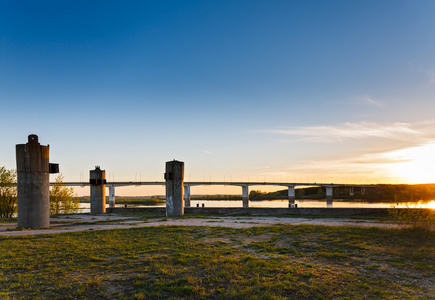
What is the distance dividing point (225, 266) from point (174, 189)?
18.7m

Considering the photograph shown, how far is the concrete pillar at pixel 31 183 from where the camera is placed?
17.2 m

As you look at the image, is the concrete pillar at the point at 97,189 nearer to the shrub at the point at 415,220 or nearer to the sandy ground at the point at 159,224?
the sandy ground at the point at 159,224

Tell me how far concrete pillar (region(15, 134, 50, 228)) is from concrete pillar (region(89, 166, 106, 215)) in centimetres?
1289

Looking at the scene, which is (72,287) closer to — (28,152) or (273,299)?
(273,299)

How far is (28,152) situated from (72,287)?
13.2 m

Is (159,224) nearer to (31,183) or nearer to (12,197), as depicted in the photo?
(31,183)

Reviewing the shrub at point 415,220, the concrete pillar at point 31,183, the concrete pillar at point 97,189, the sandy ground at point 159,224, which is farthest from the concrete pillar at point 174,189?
the shrub at point 415,220

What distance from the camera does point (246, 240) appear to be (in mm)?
12125

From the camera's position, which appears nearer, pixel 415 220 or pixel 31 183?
pixel 415 220

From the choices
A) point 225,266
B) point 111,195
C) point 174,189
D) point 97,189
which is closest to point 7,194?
point 97,189

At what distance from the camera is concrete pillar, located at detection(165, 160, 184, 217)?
2625cm

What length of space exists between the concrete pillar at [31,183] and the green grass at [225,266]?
4.63 metres

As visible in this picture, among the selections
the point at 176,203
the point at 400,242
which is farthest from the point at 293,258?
the point at 176,203

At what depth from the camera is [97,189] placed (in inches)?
1217
